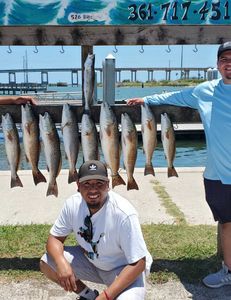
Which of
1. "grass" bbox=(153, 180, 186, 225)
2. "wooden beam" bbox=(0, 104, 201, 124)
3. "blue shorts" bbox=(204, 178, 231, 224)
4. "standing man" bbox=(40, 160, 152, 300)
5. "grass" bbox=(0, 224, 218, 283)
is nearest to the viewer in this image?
"standing man" bbox=(40, 160, 152, 300)

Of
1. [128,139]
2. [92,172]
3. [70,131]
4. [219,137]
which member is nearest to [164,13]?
[128,139]

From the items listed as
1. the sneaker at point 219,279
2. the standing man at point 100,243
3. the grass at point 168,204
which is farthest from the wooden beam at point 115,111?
the grass at point 168,204

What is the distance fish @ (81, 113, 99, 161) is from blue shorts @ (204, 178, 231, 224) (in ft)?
2.90

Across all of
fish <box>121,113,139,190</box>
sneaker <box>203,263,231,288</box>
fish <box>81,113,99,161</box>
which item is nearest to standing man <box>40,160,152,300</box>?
fish <box>81,113,99,161</box>

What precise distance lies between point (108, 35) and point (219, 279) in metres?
2.20

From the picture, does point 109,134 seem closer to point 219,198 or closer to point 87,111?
point 87,111

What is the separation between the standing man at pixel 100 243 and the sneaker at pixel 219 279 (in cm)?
92

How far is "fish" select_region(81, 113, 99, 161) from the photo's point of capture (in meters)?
3.68

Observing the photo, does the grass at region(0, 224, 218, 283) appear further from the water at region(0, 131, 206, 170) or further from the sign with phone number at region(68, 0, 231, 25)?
the water at region(0, 131, 206, 170)

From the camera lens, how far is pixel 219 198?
348cm

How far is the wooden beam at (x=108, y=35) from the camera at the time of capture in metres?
4.06

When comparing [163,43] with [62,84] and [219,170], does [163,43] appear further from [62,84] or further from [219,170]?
[62,84]

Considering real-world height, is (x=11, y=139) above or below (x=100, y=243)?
above

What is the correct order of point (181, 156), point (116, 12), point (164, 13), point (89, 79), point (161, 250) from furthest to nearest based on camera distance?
1. point (181, 156)
2. point (116, 12)
3. point (164, 13)
4. point (161, 250)
5. point (89, 79)
